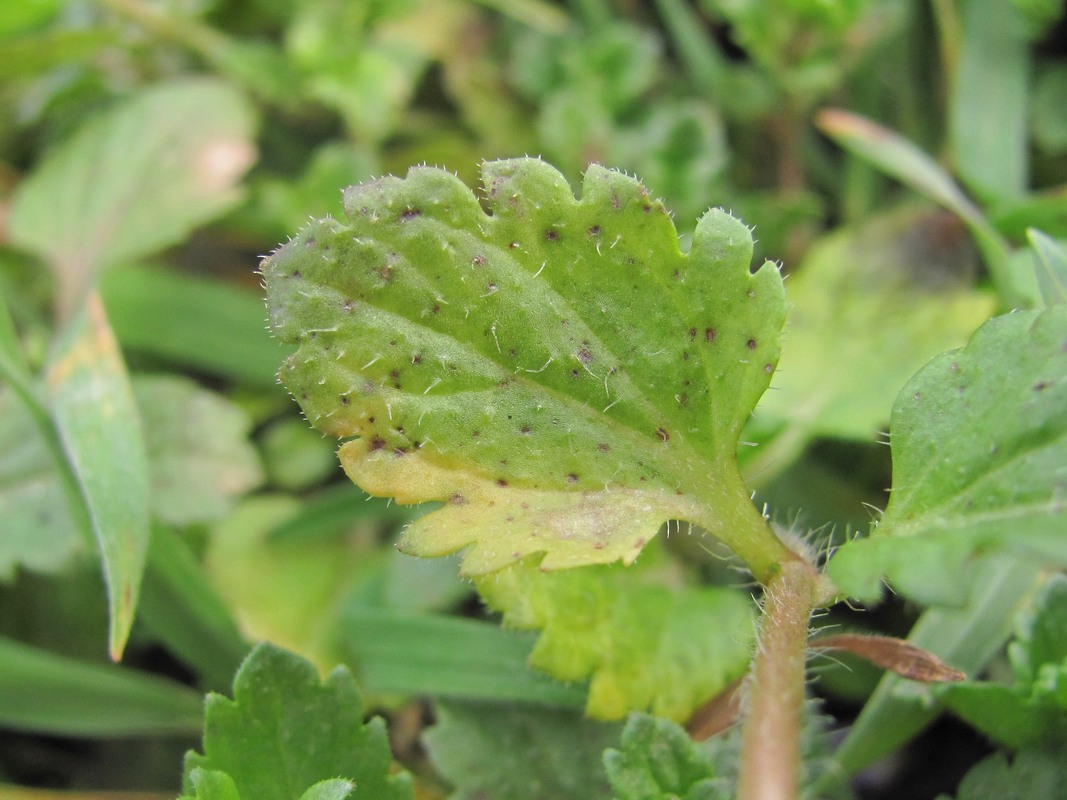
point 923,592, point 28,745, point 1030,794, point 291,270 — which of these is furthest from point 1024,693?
point 28,745

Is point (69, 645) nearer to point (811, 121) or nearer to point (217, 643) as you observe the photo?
point (217, 643)

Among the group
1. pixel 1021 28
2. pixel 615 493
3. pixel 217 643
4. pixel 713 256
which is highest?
pixel 1021 28

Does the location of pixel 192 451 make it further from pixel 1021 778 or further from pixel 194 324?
pixel 1021 778

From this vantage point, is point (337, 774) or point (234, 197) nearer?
point (337, 774)

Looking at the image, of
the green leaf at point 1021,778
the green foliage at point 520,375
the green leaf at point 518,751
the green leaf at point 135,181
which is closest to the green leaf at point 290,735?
the green foliage at point 520,375

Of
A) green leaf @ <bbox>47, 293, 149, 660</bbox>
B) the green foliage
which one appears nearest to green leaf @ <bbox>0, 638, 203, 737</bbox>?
the green foliage

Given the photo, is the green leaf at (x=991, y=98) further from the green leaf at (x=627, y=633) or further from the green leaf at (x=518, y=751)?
the green leaf at (x=518, y=751)
